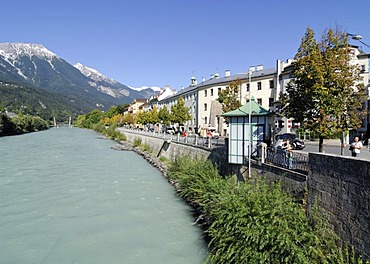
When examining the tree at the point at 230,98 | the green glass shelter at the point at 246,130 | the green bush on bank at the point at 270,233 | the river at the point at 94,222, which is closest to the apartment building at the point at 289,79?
the tree at the point at 230,98

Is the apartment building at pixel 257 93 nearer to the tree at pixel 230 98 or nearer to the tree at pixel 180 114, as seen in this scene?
the tree at pixel 230 98

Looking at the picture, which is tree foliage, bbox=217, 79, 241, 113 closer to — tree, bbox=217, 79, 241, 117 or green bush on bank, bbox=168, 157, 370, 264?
tree, bbox=217, 79, 241, 117

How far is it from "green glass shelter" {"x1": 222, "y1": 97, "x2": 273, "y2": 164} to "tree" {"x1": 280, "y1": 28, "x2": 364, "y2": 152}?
6.04 ft

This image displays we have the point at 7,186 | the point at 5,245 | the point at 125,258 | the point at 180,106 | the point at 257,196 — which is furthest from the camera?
the point at 180,106

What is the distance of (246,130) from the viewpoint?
45.4ft

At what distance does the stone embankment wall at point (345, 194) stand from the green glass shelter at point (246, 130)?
5.19 meters

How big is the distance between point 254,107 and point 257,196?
6.09 m

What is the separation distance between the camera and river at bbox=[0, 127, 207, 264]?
1052 centimetres

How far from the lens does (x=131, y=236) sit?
474 inches

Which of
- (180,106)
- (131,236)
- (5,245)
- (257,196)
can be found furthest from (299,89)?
(180,106)

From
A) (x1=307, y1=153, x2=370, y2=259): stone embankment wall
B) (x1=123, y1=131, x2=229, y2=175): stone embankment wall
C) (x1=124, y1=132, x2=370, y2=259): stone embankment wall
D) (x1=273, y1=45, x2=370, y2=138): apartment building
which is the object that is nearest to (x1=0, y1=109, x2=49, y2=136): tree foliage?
(x1=123, y1=131, x2=229, y2=175): stone embankment wall

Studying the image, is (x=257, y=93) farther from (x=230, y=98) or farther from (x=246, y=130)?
(x=246, y=130)

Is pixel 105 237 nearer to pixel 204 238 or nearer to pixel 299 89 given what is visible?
pixel 204 238

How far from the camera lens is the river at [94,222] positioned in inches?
414
